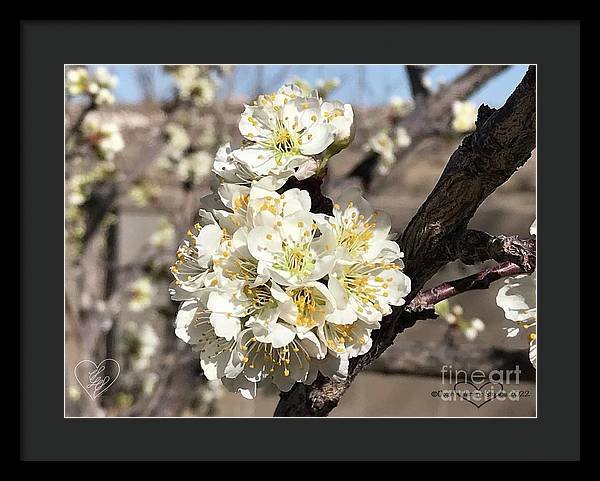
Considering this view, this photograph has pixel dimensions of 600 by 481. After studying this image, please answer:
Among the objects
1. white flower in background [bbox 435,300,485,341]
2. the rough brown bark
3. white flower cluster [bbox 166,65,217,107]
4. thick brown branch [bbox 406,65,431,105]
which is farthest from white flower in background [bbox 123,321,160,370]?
the rough brown bark

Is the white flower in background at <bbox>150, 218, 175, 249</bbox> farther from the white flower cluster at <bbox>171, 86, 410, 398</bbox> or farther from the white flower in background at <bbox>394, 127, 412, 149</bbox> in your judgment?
the white flower cluster at <bbox>171, 86, 410, 398</bbox>

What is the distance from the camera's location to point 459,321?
180 centimetres

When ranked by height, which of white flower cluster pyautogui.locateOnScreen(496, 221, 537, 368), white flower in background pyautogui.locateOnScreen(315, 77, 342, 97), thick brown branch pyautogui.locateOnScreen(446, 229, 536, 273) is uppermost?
white flower in background pyautogui.locateOnScreen(315, 77, 342, 97)

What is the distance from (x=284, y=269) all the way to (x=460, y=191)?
0.20 metres

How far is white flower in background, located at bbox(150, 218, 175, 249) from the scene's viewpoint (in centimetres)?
243

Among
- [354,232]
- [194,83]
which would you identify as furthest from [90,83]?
[354,232]

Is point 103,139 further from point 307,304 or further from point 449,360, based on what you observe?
point 307,304

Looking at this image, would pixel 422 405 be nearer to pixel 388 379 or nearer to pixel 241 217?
pixel 388 379

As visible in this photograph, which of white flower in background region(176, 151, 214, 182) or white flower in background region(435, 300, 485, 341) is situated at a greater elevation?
white flower in background region(176, 151, 214, 182)

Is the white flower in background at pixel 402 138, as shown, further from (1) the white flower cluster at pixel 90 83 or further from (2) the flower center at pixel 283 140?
(2) the flower center at pixel 283 140

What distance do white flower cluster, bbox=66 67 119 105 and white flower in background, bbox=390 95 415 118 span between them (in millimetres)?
840

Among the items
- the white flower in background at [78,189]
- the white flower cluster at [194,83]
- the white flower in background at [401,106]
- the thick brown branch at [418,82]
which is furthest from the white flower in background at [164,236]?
the thick brown branch at [418,82]

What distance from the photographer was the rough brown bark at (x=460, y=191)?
755 millimetres
